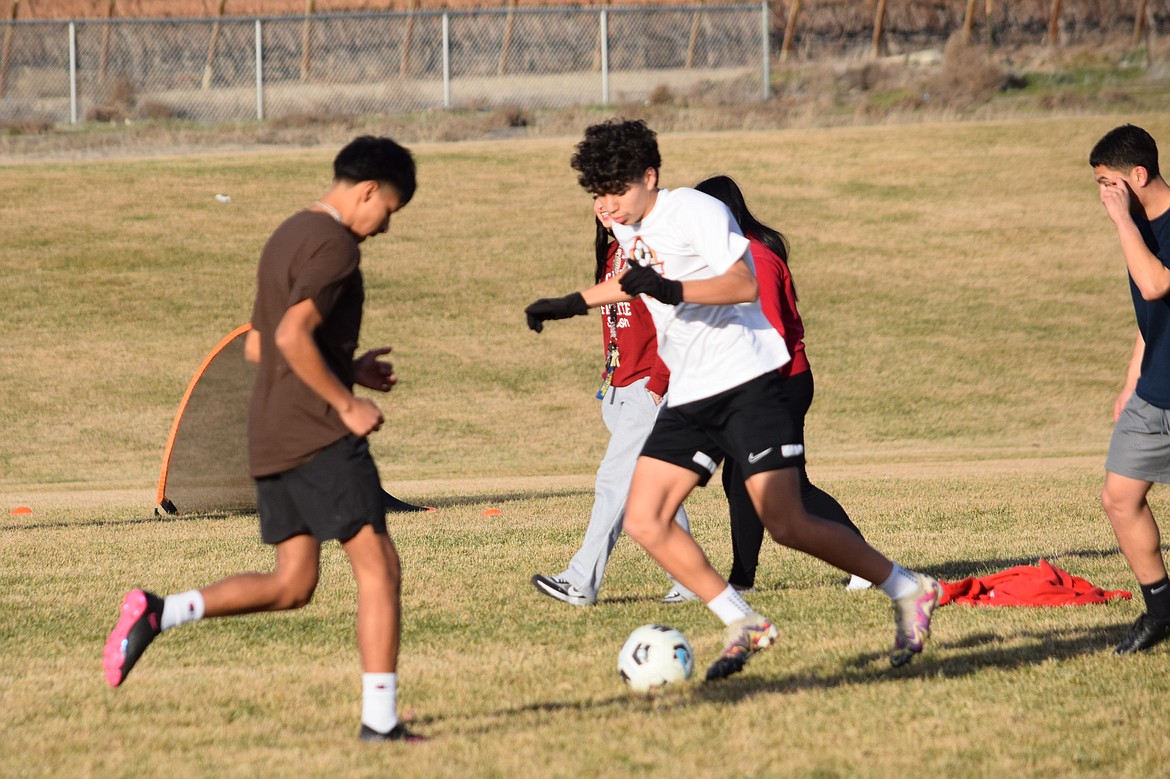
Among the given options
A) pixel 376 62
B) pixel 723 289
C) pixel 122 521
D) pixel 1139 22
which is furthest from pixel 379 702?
pixel 1139 22

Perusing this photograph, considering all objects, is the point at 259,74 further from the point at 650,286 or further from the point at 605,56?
the point at 650,286

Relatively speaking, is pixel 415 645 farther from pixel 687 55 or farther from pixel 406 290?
pixel 687 55

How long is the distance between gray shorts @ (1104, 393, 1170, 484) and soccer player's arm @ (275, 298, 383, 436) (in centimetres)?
299

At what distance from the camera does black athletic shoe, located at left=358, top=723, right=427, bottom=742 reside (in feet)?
14.0

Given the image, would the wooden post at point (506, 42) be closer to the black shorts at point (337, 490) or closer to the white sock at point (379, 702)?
the black shorts at point (337, 490)

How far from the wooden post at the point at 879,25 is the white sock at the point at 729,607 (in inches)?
1476

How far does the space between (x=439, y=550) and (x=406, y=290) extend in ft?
52.3

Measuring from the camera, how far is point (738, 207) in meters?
6.35

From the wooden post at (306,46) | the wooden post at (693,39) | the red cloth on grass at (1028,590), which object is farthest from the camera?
the wooden post at (693,39)

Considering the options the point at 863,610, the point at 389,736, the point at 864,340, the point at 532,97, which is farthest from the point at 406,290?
the point at 389,736

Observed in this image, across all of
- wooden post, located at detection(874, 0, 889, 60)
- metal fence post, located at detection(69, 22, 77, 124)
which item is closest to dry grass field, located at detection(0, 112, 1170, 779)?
metal fence post, located at detection(69, 22, 77, 124)

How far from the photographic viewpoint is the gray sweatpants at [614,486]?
671cm

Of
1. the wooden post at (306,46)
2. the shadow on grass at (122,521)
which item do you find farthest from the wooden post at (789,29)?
the shadow on grass at (122,521)

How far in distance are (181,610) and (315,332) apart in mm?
1035
